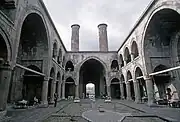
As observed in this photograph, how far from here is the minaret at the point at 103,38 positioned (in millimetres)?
25922

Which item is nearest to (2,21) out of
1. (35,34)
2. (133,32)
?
(35,34)

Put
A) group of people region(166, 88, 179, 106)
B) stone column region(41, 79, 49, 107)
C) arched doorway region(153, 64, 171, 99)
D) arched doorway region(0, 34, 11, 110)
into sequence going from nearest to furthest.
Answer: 1. arched doorway region(0, 34, 11, 110)
2. group of people region(166, 88, 179, 106)
3. stone column region(41, 79, 49, 107)
4. arched doorway region(153, 64, 171, 99)

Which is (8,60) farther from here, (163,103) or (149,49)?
(163,103)

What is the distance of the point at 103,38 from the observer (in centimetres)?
2636

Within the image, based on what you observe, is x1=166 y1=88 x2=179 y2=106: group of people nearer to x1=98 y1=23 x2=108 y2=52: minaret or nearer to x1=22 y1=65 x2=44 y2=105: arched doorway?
x1=22 y1=65 x2=44 y2=105: arched doorway

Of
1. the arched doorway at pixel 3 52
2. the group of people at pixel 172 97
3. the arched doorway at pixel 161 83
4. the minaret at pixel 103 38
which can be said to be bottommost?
the group of people at pixel 172 97

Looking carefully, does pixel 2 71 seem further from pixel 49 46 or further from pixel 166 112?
pixel 166 112

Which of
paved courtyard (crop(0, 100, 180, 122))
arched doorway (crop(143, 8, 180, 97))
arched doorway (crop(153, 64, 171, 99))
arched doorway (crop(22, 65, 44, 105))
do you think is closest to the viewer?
paved courtyard (crop(0, 100, 180, 122))

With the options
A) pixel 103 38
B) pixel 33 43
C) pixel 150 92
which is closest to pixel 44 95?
pixel 33 43

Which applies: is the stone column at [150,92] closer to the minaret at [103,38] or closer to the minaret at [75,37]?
the minaret at [103,38]

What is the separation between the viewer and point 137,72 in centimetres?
1488

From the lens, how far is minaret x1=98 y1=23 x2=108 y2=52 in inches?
1021

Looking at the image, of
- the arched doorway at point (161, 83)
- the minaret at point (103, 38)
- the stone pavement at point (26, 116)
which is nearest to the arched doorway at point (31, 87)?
the stone pavement at point (26, 116)

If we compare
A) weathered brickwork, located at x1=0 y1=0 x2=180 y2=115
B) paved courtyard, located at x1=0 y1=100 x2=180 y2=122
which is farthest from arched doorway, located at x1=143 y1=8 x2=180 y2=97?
paved courtyard, located at x1=0 y1=100 x2=180 y2=122
